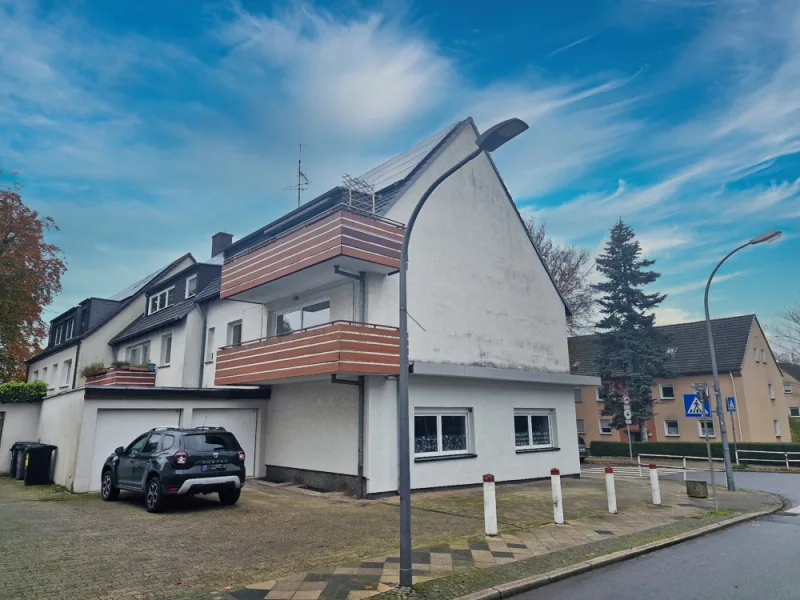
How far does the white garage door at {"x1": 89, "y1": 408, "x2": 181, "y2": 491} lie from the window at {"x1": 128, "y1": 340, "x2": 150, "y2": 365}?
8.31 meters

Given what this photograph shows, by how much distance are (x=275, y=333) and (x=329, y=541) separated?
9.51 metres

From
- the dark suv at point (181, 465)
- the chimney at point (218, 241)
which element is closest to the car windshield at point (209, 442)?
the dark suv at point (181, 465)

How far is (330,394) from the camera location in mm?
14312

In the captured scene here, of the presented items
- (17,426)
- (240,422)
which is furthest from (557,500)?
(17,426)

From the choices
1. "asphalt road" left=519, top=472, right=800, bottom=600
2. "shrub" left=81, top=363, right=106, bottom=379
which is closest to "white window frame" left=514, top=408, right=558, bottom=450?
"asphalt road" left=519, top=472, right=800, bottom=600

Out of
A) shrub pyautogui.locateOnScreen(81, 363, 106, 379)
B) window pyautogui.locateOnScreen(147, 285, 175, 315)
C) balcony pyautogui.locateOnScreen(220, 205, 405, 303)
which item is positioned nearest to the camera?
balcony pyautogui.locateOnScreen(220, 205, 405, 303)

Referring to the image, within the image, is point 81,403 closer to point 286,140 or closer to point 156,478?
point 156,478

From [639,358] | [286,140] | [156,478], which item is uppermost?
[286,140]

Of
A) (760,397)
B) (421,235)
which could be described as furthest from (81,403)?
(760,397)

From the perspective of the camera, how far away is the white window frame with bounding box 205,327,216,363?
19384mm

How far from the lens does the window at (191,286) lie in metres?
22.2

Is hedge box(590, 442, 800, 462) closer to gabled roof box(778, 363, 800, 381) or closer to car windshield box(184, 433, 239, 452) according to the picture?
car windshield box(184, 433, 239, 452)

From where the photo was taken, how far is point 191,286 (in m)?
22.6

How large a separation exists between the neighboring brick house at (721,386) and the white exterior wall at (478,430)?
15.7 m
